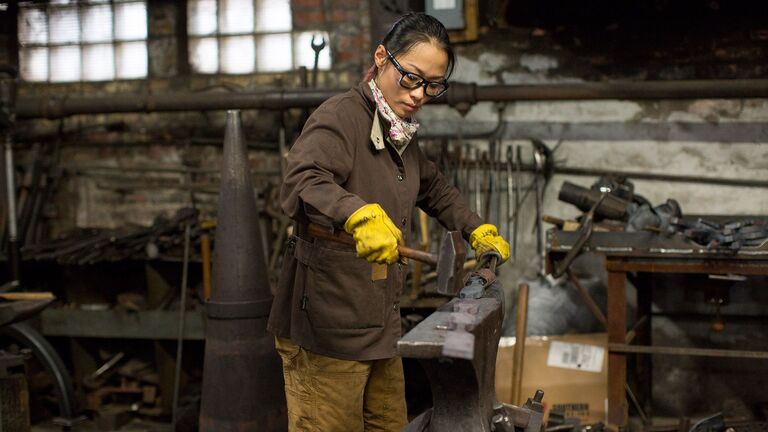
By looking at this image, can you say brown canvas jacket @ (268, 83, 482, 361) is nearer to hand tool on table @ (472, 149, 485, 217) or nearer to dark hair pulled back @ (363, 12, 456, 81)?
dark hair pulled back @ (363, 12, 456, 81)

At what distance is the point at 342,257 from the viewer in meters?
2.50

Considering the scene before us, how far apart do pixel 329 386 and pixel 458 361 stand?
30.1 inches

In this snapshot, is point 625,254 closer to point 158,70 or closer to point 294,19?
point 294,19

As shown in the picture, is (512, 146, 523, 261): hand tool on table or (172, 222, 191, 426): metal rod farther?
(512, 146, 523, 261): hand tool on table

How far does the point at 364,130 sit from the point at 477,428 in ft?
3.21

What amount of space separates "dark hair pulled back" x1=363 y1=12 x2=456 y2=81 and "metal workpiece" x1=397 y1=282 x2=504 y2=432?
31.6 inches

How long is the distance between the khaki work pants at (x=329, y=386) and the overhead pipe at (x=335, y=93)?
240 centimetres

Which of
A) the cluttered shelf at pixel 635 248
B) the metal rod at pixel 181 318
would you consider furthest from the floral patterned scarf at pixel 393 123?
the metal rod at pixel 181 318

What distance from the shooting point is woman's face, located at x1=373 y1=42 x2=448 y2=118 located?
96.6 inches

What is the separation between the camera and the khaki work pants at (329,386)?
254 cm

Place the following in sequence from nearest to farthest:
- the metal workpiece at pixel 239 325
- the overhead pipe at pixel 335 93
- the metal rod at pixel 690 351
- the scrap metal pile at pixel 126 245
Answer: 1. the metal workpiece at pixel 239 325
2. the metal rod at pixel 690 351
3. the overhead pipe at pixel 335 93
4. the scrap metal pile at pixel 126 245

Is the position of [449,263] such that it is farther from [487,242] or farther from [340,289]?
[487,242]

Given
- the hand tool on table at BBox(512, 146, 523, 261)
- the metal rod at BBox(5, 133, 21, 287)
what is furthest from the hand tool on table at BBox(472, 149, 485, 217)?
the metal rod at BBox(5, 133, 21, 287)

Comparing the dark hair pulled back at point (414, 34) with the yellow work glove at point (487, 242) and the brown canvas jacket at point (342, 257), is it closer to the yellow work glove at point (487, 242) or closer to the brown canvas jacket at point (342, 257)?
the brown canvas jacket at point (342, 257)
